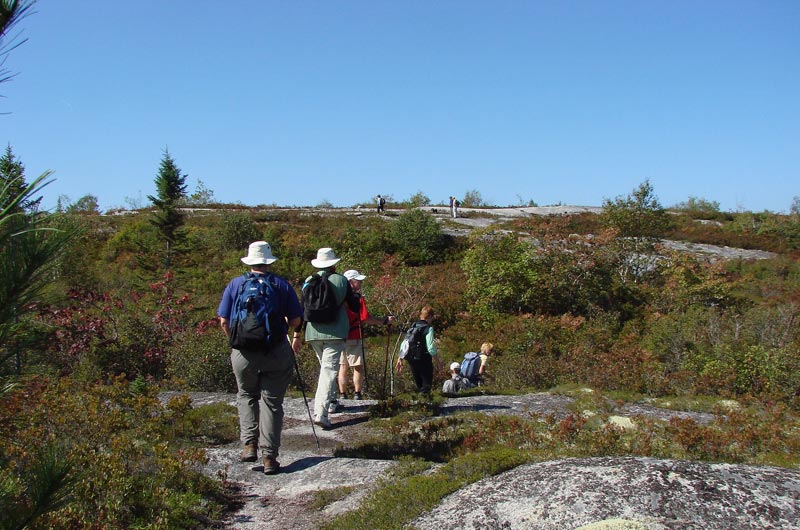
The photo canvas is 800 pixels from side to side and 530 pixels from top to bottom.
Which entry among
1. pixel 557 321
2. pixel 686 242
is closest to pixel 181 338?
pixel 557 321

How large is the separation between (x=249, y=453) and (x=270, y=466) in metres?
0.29

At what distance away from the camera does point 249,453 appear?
5.50m

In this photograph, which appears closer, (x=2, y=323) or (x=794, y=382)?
(x=2, y=323)

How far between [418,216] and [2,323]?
28.0 m

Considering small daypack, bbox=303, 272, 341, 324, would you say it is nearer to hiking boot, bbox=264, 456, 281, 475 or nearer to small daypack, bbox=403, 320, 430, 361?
hiking boot, bbox=264, 456, 281, 475

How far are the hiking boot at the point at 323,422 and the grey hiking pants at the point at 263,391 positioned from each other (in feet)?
4.12

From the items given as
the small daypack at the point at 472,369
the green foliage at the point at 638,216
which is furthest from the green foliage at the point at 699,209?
the small daypack at the point at 472,369

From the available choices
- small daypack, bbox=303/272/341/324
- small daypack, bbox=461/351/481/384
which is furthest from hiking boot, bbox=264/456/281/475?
small daypack, bbox=461/351/481/384

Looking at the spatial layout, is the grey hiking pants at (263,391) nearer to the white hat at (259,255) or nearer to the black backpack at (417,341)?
the white hat at (259,255)

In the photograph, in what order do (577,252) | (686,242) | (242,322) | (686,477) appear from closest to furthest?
(686,477)
(242,322)
(577,252)
(686,242)

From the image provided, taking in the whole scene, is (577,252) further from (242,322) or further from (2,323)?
(2,323)

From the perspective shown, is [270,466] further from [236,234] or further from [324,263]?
[236,234]

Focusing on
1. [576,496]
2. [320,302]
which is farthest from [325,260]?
[576,496]

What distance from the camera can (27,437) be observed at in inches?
179
